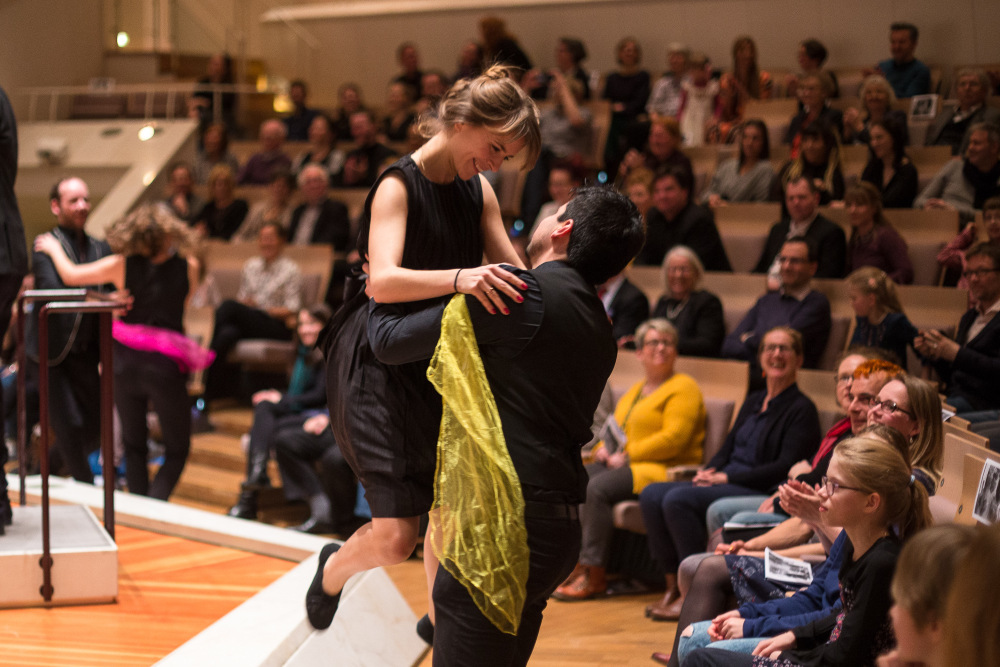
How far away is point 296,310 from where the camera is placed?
6.13 meters

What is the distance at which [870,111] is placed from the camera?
5.62m

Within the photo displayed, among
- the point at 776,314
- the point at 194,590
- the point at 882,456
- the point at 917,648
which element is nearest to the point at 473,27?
the point at 776,314

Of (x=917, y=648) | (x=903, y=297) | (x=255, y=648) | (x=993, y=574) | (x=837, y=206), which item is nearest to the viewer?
(x=993, y=574)

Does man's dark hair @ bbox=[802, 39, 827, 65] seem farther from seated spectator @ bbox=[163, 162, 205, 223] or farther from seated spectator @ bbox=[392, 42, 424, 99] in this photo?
seated spectator @ bbox=[163, 162, 205, 223]

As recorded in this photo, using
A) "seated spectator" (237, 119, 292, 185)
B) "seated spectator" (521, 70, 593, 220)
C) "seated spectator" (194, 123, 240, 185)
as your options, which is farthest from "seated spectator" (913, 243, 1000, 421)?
"seated spectator" (194, 123, 240, 185)

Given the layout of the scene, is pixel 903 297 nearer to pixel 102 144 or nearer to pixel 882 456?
pixel 882 456

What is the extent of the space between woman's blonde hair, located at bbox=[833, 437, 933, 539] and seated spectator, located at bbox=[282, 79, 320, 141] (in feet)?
23.3

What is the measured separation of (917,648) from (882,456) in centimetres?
80

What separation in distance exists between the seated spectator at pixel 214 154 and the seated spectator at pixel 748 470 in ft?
17.9

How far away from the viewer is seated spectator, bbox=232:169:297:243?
696 centimetres

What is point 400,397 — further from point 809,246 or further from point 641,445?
point 809,246

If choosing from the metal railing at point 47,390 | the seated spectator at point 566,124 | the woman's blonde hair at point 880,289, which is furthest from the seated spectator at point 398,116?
the metal railing at point 47,390

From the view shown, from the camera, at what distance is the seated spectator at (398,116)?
25.6 ft

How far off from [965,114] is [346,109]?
4937 mm
